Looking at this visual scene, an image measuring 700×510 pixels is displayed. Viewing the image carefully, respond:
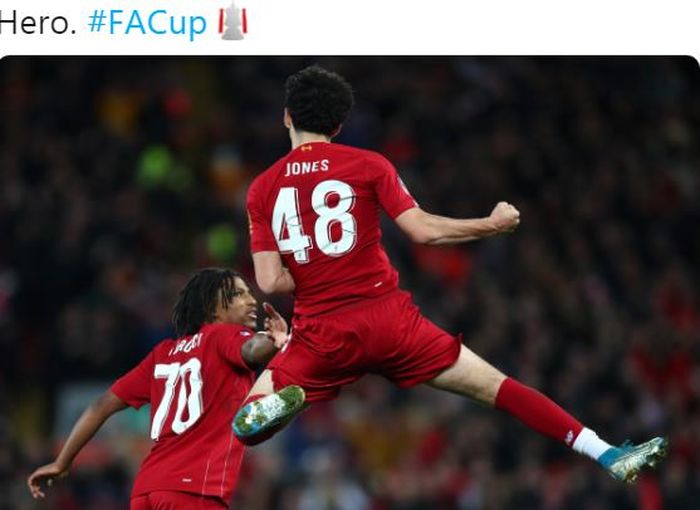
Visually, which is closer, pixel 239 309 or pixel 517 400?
pixel 517 400

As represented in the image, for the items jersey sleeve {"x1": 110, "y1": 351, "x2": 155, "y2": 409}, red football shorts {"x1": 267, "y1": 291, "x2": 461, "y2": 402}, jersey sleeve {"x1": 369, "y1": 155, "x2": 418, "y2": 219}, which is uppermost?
jersey sleeve {"x1": 369, "y1": 155, "x2": 418, "y2": 219}

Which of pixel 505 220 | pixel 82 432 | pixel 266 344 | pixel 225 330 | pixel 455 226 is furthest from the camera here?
pixel 82 432

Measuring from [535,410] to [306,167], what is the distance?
159 centimetres

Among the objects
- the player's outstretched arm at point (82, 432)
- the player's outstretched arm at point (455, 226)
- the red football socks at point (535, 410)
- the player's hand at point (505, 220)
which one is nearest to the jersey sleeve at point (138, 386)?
the player's outstretched arm at point (82, 432)

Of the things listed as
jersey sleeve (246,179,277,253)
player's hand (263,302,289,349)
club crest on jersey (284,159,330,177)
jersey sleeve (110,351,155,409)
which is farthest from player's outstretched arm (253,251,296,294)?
jersey sleeve (110,351,155,409)

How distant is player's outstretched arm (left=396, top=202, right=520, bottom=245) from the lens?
737cm

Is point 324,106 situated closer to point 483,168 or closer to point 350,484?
point 350,484

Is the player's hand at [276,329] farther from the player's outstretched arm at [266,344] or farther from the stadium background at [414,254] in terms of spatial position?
the stadium background at [414,254]

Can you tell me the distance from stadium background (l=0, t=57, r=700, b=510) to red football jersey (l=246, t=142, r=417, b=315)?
542cm

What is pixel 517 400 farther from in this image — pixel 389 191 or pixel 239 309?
pixel 239 309

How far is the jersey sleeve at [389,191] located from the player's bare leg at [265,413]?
3.04ft

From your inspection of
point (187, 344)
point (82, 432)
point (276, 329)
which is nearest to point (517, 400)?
point (276, 329)

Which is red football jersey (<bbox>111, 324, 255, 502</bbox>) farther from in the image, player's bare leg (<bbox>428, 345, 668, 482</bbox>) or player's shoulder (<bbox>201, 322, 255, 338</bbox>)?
player's bare leg (<bbox>428, 345, 668, 482</bbox>)

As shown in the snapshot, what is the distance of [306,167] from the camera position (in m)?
7.73
